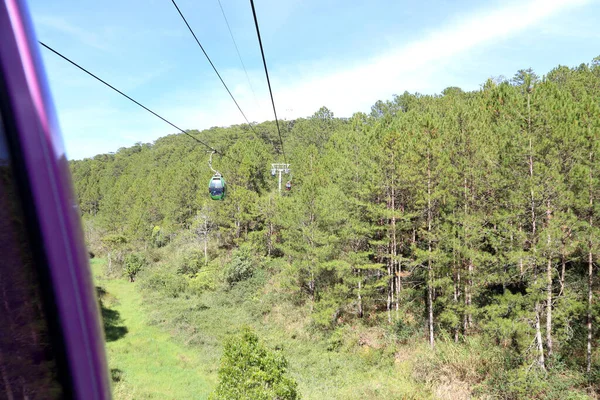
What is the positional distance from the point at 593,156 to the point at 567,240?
2.92 m

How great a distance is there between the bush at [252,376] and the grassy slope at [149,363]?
599cm

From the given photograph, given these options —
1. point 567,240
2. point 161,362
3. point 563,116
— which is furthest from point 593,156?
point 161,362

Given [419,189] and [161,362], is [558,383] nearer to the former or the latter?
[419,189]

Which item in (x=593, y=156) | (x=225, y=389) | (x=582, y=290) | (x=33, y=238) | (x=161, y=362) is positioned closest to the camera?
(x=33, y=238)

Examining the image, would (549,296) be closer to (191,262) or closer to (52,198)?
(52,198)

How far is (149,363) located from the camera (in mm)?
18391

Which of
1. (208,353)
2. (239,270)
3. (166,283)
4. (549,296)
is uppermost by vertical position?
(549,296)

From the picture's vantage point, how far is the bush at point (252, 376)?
9539 millimetres

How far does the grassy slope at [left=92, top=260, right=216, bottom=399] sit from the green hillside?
0.15m

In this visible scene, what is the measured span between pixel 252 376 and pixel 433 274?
9889mm

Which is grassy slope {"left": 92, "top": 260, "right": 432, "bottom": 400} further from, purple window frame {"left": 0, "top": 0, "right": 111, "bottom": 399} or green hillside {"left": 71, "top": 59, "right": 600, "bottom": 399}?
purple window frame {"left": 0, "top": 0, "right": 111, "bottom": 399}

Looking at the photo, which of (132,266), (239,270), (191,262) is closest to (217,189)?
(239,270)

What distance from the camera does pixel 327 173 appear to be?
25594 millimetres

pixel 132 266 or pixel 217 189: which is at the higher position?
pixel 217 189
